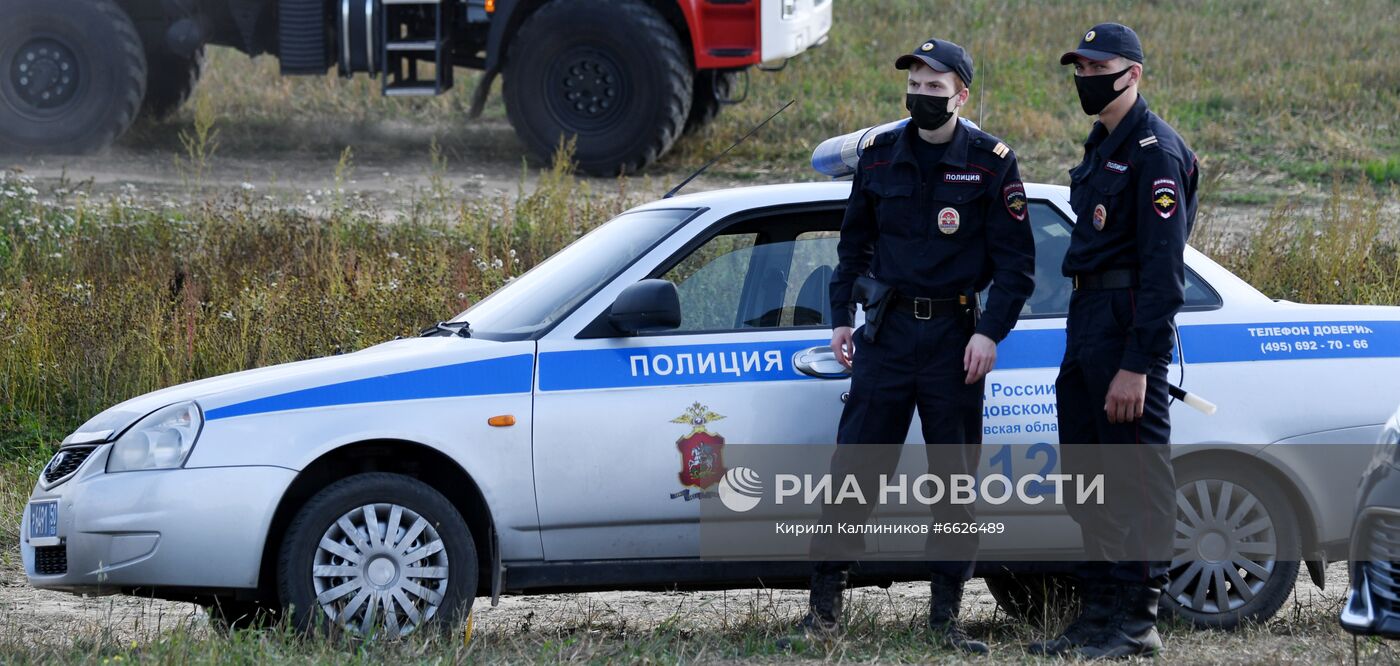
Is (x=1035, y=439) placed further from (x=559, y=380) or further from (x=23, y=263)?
(x=23, y=263)

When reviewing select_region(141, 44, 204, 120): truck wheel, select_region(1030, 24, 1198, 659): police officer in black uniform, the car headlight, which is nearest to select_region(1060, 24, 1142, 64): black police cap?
select_region(1030, 24, 1198, 659): police officer in black uniform

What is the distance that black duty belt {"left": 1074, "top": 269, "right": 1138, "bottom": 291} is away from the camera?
167 inches

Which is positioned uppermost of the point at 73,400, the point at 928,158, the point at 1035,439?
the point at 928,158

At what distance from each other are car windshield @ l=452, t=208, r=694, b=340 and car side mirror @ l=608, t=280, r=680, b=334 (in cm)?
22

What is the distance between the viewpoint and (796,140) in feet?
47.3

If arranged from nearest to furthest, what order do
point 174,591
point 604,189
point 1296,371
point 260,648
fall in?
point 260,648
point 174,591
point 1296,371
point 604,189

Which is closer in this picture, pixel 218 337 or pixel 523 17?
pixel 218 337

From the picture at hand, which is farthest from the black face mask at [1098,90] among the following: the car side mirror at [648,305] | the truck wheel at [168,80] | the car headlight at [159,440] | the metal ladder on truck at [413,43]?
the truck wheel at [168,80]

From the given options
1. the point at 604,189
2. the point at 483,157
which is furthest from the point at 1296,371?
the point at 483,157

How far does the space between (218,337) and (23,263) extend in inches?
76.2

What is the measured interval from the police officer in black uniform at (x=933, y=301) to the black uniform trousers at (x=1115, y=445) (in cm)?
22

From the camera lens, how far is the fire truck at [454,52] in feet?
41.9

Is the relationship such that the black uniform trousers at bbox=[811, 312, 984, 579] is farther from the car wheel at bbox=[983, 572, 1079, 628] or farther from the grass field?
the grass field

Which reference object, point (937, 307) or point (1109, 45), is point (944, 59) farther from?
point (937, 307)
